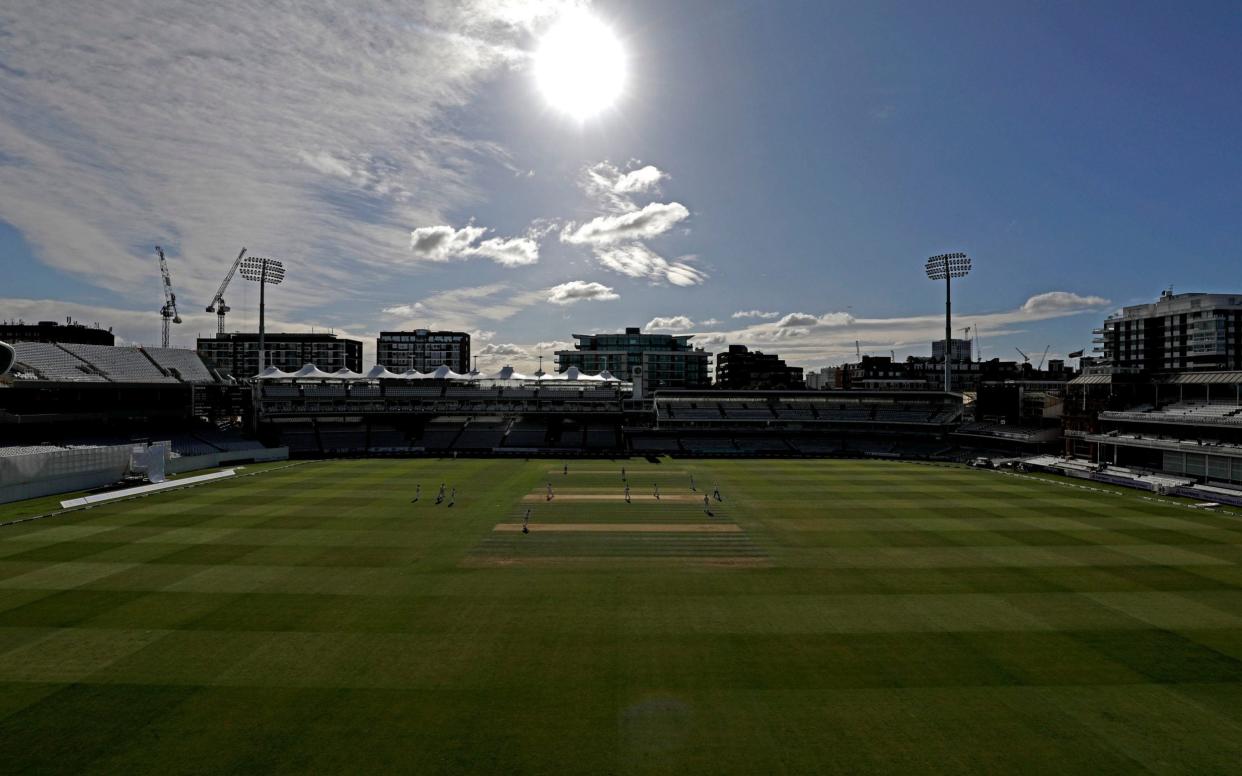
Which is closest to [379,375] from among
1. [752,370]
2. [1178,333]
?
[752,370]

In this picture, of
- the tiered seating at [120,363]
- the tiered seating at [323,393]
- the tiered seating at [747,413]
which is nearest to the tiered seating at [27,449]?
the tiered seating at [120,363]

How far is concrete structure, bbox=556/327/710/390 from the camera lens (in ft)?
491

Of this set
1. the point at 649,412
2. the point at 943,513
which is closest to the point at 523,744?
the point at 943,513

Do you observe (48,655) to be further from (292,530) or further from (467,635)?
(292,530)

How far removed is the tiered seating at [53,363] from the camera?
53.1m

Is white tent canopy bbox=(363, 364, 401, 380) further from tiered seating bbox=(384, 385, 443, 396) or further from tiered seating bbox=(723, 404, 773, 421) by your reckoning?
tiered seating bbox=(723, 404, 773, 421)

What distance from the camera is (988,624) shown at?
17234 mm

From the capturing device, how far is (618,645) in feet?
51.3

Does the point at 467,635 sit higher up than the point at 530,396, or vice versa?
the point at 530,396

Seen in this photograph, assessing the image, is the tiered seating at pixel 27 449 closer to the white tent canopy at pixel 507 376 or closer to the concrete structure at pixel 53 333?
the white tent canopy at pixel 507 376

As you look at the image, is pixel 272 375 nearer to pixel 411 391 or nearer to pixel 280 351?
pixel 411 391

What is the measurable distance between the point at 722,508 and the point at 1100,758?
23.7m

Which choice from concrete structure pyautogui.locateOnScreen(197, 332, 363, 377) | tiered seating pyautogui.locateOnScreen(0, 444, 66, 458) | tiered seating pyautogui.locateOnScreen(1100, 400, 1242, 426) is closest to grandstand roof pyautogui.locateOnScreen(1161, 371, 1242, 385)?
tiered seating pyautogui.locateOnScreen(1100, 400, 1242, 426)

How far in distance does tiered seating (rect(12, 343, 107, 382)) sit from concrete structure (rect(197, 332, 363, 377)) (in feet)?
383
